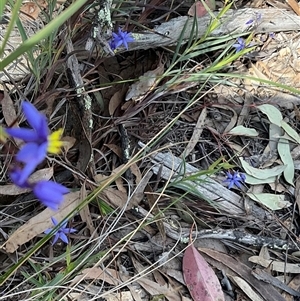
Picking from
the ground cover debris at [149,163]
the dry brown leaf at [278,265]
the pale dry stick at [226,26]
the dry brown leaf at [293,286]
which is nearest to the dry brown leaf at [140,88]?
the ground cover debris at [149,163]

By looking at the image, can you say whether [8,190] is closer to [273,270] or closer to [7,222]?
[7,222]

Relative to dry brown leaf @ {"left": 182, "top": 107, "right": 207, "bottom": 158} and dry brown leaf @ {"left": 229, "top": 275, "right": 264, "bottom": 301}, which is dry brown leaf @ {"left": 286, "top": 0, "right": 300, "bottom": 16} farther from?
dry brown leaf @ {"left": 229, "top": 275, "right": 264, "bottom": 301}

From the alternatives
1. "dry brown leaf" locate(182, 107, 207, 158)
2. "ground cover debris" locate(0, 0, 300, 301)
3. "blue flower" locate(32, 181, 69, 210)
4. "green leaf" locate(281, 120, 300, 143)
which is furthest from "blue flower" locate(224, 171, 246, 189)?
"blue flower" locate(32, 181, 69, 210)

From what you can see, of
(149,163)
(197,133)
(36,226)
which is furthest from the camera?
(197,133)

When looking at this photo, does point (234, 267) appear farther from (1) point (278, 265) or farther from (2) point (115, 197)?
(2) point (115, 197)

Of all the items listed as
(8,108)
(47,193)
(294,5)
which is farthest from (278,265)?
(47,193)

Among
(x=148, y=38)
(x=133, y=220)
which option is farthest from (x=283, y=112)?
(x=133, y=220)

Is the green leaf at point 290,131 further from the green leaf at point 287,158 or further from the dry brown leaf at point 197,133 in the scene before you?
the dry brown leaf at point 197,133
